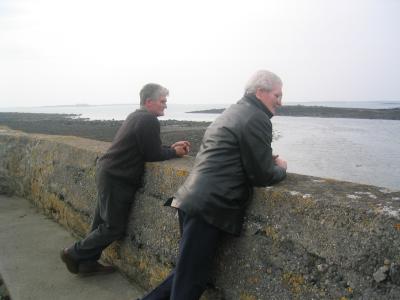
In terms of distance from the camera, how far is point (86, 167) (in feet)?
13.4

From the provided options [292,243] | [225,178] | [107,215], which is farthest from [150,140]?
[292,243]

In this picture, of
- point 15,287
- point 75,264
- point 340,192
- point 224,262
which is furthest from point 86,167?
point 340,192

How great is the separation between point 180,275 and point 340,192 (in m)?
0.99

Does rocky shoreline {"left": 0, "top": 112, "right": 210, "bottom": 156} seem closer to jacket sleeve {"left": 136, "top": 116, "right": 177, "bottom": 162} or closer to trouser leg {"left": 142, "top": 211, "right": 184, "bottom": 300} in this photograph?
jacket sleeve {"left": 136, "top": 116, "right": 177, "bottom": 162}

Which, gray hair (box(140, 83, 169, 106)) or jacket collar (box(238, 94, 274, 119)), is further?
gray hair (box(140, 83, 169, 106))

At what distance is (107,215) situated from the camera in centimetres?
328

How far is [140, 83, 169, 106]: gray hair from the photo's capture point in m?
3.22

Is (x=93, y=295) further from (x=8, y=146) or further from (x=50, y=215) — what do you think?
(x=8, y=146)

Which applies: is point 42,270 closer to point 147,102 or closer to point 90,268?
point 90,268

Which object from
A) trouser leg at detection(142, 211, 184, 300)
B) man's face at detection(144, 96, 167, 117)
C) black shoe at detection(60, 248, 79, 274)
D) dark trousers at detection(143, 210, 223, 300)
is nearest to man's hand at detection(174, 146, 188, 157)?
man's face at detection(144, 96, 167, 117)

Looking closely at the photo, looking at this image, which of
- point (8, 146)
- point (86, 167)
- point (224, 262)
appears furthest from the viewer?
point (8, 146)

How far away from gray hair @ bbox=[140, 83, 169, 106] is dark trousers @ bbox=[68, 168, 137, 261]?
676 mm

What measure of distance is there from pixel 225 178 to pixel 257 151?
8.8 inches

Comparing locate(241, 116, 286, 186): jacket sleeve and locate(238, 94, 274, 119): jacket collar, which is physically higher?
locate(238, 94, 274, 119): jacket collar
